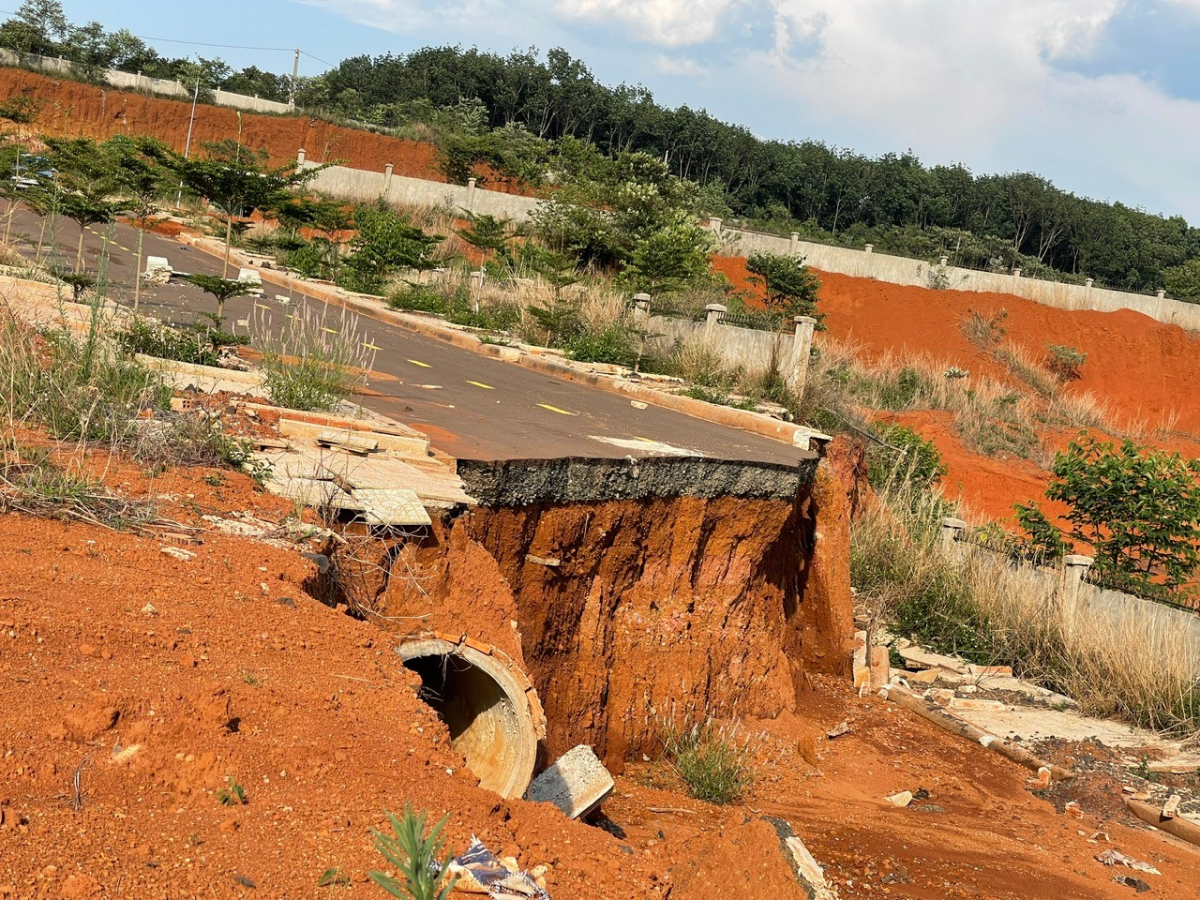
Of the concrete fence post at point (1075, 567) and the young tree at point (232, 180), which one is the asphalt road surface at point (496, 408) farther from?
the concrete fence post at point (1075, 567)

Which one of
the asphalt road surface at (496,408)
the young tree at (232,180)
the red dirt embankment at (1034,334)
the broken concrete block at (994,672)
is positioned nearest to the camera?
the asphalt road surface at (496,408)

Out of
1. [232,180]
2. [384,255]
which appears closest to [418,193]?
[384,255]

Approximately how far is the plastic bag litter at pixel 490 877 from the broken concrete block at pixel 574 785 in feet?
5.60

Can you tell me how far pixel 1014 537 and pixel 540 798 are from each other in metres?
9.53

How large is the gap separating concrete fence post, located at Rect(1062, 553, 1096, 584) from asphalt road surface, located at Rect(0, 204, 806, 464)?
10.1 ft

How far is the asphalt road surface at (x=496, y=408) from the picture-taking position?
8.54m

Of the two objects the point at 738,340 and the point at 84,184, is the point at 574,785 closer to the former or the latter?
the point at 84,184

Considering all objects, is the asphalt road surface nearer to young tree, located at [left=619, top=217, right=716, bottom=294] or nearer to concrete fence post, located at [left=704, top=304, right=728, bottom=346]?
concrete fence post, located at [left=704, top=304, right=728, bottom=346]

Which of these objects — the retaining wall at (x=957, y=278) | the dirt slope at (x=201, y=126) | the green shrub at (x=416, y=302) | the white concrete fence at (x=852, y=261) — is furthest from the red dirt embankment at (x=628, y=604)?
the dirt slope at (x=201, y=126)

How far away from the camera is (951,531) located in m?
12.8

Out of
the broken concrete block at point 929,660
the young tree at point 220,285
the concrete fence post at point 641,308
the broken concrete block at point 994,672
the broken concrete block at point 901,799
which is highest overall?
the concrete fence post at point 641,308

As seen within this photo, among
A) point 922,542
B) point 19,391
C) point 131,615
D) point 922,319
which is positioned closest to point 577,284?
point 922,542

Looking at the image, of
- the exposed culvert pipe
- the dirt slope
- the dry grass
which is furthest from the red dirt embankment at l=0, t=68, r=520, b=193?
the exposed culvert pipe

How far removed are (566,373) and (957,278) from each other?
2989 centimetres
